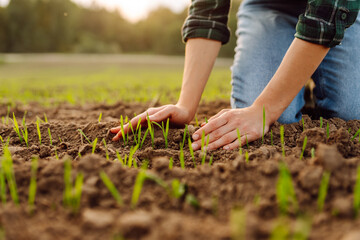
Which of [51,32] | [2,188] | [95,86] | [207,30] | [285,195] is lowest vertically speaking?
[95,86]

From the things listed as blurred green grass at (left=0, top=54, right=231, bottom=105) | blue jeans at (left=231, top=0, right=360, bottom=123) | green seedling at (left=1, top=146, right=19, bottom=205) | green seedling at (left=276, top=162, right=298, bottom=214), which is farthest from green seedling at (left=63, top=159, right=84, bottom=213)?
blurred green grass at (left=0, top=54, right=231, bottom=105)

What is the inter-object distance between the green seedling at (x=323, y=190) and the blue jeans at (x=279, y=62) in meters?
1.23

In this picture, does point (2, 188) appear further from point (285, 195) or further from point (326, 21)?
point (326, 21)

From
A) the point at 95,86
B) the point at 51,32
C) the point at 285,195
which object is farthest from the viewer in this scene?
the point at 51,32

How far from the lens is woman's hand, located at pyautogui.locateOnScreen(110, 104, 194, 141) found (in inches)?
67.7

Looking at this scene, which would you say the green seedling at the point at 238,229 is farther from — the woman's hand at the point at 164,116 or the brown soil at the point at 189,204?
the woman's hand at the point at 164,116

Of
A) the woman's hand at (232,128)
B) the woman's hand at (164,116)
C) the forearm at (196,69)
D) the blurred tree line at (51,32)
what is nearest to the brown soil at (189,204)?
the woman's hand at (232,128)

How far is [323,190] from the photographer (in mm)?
891

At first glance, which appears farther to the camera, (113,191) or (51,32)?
(51,32)

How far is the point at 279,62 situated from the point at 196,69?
0.72 meters

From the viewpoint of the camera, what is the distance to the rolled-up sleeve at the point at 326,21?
1557 millimetres

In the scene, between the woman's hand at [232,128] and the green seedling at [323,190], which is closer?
the green seedling at [323,190]

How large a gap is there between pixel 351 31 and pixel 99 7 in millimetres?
39506

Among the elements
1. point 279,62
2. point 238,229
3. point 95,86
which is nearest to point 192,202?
point 238,229
